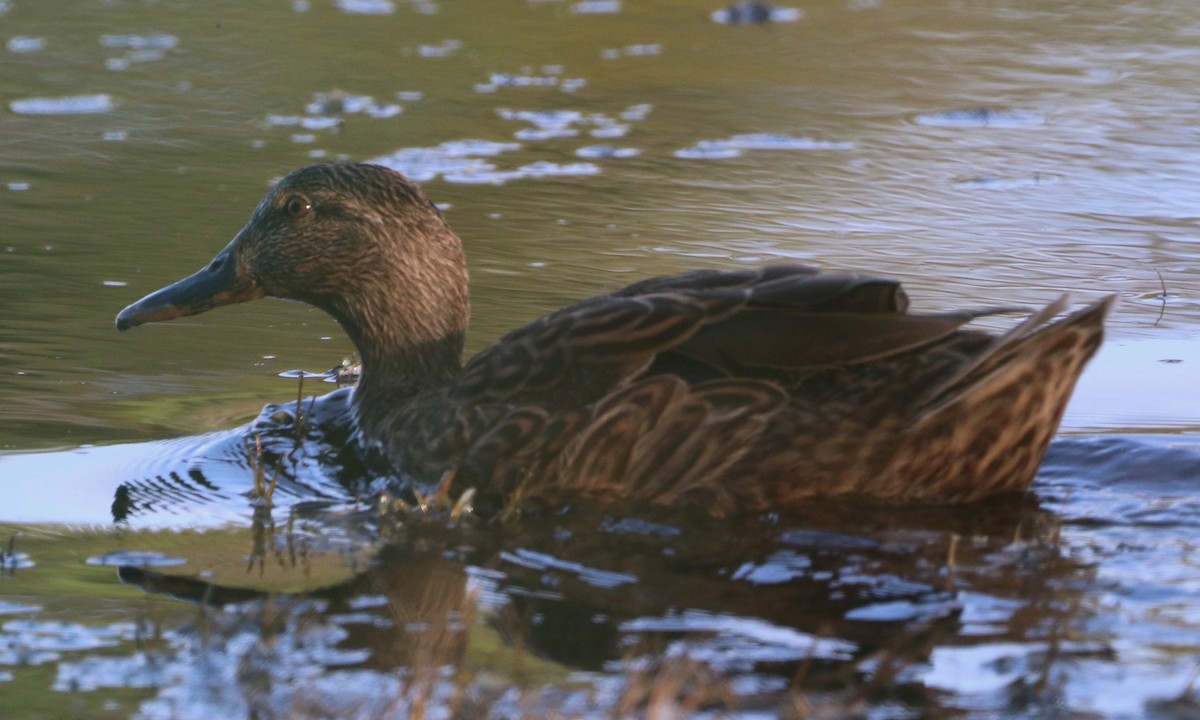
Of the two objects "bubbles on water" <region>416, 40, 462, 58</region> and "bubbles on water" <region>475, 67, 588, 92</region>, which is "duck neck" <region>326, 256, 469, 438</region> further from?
"bubbles on water" <region>416, 40, 462, 58</region>

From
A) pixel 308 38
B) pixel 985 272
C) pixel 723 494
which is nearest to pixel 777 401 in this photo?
pixel 723 494

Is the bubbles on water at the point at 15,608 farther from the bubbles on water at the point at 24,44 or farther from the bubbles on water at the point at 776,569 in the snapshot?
the bubbles on water at the point at 24,44

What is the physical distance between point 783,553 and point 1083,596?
859 mm

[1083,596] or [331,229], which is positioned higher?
[331,229]

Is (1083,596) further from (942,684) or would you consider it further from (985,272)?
(985,272)

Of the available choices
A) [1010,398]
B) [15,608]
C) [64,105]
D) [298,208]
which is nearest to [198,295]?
[298,208]

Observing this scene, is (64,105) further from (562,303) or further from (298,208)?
(298,208)

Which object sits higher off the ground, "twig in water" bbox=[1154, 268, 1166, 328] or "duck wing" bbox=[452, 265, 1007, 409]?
"duck wing" bbox=[452, 265, 1007, 409]

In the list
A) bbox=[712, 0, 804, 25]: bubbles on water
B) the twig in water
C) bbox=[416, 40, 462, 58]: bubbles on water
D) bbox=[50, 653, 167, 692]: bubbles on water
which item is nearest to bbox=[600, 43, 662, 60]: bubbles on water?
bbox=[416, 40, 462, 58]: bubbles on water

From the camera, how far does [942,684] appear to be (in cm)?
372

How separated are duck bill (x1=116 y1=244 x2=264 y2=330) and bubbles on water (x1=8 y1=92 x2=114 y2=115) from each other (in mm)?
5884

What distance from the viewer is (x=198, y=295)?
6.38 metres

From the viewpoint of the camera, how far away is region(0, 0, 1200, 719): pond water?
388cm

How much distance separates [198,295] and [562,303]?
172 centimetres
